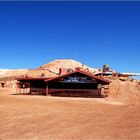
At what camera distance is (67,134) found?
1253 cm

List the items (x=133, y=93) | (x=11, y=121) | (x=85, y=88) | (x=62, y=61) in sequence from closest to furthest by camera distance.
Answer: (x=11, y=121), (x=85, y=88), (x=133, y=93), (x=62, y=61)

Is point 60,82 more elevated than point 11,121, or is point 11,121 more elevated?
point 60,82

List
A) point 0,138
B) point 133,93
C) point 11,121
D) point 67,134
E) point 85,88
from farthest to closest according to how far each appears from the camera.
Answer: point 133,93, point 85,88, point 11,121, point 67,134, point 0,138

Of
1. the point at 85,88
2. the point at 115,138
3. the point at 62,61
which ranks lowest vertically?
the point at 115,138

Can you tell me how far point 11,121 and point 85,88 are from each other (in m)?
27.8

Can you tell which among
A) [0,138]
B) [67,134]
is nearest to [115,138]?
[67,134]

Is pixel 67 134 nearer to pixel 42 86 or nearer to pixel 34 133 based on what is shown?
pixel 34 133

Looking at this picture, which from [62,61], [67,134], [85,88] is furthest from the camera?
[62,61]

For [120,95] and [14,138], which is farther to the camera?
[120,95]

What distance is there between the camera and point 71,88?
43.1 metres

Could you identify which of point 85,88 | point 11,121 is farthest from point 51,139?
point 85,88

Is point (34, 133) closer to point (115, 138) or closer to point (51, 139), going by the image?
point (51, 139)

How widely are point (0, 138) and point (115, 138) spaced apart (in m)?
4.49

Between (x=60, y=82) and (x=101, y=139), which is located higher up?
(x=60, y=82)
